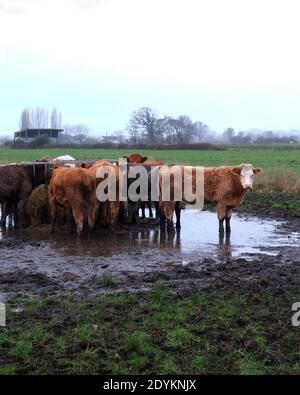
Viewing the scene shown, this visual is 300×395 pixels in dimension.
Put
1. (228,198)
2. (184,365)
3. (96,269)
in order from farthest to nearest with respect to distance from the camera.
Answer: (228,198) < (96,269) < (184,365)

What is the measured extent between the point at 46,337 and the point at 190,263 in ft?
14.3

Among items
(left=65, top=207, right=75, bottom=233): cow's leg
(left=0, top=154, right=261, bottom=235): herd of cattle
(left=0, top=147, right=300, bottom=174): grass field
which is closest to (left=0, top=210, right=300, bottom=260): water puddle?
(left=65, top=207, right=75, bottom=233): cow's leg

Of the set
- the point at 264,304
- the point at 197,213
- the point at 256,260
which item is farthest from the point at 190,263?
the point at 197,213

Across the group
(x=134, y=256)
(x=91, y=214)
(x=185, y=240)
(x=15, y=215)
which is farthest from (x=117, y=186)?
(x=15, y=215)

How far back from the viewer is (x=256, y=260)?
10297 mm

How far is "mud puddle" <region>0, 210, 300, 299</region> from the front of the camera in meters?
8.73

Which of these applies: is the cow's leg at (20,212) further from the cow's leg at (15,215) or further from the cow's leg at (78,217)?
the cow's leg at (78,217)

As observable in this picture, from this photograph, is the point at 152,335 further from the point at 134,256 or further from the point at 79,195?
the point at 79,195

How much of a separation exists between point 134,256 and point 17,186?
4884 mm

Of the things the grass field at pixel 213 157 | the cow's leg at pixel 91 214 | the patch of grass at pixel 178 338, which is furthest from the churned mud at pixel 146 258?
the grass field at pixel 213 157

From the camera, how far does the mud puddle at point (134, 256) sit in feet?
28.7

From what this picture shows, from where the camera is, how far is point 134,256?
10.8m

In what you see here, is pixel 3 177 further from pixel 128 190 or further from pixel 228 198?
pixel 228 198
